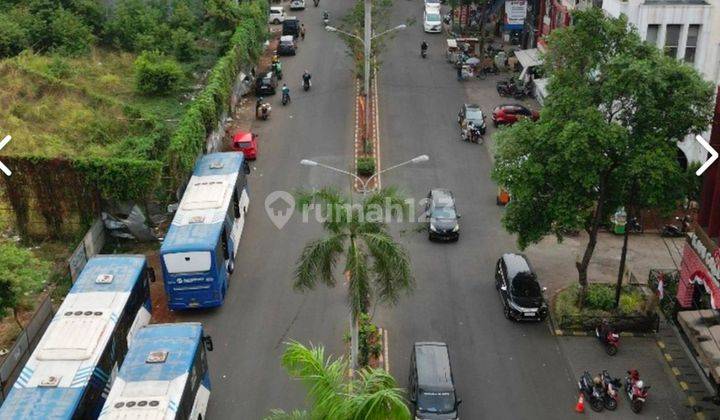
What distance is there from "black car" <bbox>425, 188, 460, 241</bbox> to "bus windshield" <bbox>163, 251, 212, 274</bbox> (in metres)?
12.2

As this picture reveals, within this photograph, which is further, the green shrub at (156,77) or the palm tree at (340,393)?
the green shrub at (156,77)

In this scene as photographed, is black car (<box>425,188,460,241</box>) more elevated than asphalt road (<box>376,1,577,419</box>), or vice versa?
black car (<box>425,188,460,241</box>)

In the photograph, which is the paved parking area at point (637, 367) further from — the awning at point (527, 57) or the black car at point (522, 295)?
the awning at point (527, 57)

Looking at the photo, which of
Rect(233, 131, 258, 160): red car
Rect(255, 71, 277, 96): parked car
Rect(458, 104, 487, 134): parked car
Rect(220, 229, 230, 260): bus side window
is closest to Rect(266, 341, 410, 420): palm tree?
Rect(220, 229, 230, 260): bus side window

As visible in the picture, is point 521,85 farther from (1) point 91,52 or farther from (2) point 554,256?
(1) point 91,52

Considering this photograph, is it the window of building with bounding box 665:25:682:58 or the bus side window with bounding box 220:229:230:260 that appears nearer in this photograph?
the bus side window with bounding box 220:229:230:260

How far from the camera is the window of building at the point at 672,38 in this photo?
41594 mm

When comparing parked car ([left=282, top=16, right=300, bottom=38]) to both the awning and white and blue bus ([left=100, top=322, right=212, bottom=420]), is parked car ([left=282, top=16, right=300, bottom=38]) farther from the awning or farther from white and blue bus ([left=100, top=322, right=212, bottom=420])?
white and blue bus ([left=100, top=322, right=212, bottom=420])

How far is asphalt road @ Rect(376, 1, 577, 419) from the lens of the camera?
29.1 metres

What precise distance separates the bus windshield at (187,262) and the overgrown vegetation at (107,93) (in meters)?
6.52

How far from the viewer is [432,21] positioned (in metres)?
73.5

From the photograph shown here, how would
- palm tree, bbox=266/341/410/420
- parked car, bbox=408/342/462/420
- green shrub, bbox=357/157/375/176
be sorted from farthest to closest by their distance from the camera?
green shrub, bbox=357/157/375/176 → parked car, bbox=408/342/462/420 → palm tree, bbox=266/341/410/420

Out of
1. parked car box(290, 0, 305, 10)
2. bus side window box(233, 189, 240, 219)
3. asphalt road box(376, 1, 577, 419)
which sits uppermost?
parked car box(290, 0, 305, 10)

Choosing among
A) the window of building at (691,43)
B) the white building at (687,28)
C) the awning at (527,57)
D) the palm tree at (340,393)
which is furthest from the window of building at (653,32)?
the palm tree at (340,393)
